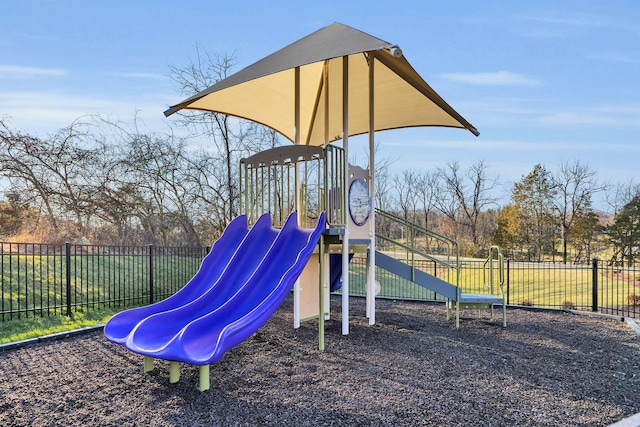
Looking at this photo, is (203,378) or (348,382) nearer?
(203,378)

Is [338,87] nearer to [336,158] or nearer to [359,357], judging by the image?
[336,158]

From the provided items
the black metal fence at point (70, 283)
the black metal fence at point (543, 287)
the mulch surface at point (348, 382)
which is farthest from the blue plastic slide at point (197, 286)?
the black metal fence at point (543, 287)

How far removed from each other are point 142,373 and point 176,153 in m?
10.8

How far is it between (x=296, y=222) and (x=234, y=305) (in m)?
1.51

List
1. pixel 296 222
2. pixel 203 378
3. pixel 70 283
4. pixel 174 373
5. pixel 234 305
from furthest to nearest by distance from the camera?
pixel 70 283 < pixel 296 222 < pixel 234 305 < pixel 174 373 < pixel 203 378

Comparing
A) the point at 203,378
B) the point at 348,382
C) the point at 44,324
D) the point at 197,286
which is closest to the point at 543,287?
the point at 348,382

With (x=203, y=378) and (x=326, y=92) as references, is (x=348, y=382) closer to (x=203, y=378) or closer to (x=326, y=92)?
(x=203, y=378)

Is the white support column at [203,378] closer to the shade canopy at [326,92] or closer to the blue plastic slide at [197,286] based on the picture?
the blue plastic slide at [197,286]

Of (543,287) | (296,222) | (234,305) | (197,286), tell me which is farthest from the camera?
(543,287)

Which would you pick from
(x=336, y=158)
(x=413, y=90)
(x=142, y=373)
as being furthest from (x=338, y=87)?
(x=142, y=373)

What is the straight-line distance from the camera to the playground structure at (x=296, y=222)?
437 cm

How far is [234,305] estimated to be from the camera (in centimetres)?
476

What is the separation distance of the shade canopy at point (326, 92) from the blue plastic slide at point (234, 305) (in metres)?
2.02

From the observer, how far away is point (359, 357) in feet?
16.7
